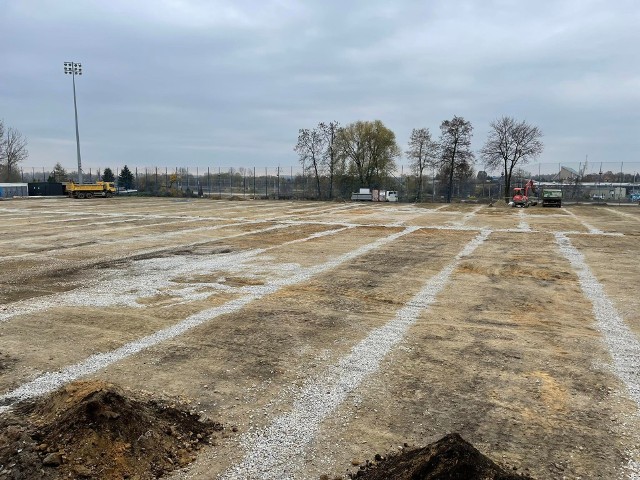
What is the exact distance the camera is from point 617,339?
256 inches

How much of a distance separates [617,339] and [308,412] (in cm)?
462

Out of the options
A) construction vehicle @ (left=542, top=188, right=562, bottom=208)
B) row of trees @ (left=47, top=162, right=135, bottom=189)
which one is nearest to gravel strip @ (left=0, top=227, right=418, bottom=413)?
construction vehicle @ (left=542, top=188, right=562, bottom=208)

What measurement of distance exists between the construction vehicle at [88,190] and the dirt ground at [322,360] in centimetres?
3806

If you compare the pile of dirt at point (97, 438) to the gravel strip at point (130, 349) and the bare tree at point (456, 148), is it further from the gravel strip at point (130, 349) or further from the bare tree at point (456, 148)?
the bare tree at point (456, 148)

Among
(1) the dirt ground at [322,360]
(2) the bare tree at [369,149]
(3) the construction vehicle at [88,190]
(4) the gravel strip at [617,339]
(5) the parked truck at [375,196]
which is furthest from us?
(2) the bare tree at [369,149]

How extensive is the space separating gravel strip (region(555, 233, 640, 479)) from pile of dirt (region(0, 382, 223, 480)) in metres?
3.44

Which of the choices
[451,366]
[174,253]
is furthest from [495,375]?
[174,253]

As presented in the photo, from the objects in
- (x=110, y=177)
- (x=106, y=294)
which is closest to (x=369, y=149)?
(x=110, y=177)

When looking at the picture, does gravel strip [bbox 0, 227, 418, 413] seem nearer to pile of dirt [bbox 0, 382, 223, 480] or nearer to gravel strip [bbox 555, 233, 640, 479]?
Result: pile of dirt [bbox 0, 382, 223, 480]

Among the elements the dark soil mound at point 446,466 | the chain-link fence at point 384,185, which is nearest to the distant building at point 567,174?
the chain-link fence at point 384,185

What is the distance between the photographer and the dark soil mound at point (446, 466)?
281 centimetres

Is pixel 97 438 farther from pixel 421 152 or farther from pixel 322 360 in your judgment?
pixel 421 152

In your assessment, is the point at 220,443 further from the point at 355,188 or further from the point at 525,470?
the point at 355,188

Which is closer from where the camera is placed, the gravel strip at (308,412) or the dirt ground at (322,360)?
the gravel strip at (308,412)
